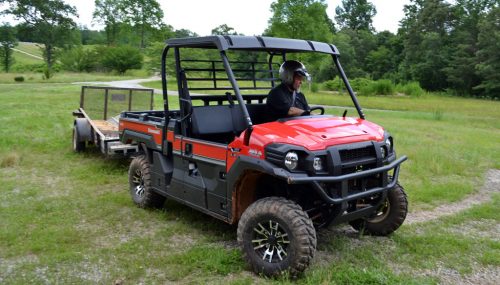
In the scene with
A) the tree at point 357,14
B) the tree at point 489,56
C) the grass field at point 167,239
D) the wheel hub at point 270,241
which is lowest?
the grass field at point 167,239

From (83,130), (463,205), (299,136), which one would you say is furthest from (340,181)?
(83,130)

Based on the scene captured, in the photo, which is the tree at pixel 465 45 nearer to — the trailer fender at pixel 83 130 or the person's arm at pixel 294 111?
the trailer fender at pixel 83 130

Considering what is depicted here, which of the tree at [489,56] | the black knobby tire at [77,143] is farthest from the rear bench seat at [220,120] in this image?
the tree at [489,56]

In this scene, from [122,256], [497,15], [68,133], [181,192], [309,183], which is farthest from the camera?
[497,15]

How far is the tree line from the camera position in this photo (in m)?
33.4

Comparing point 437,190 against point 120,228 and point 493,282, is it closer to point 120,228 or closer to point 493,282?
point 493,282

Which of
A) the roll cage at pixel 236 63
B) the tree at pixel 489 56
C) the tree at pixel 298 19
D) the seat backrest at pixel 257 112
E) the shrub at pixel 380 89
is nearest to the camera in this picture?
the roll cage at pixel 236 63

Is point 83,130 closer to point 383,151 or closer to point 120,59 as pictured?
point 383,151

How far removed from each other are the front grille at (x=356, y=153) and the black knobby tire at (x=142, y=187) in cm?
291

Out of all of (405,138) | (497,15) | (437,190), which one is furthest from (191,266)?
(497,15)

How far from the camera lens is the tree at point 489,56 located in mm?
45125

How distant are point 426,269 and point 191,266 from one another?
2.30 meters

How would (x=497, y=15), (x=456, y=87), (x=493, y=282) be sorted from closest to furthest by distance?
(x=493, y=282) → (x=497, y=15) → (x=456, y=87)

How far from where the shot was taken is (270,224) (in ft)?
14.2
